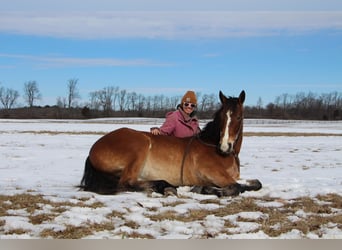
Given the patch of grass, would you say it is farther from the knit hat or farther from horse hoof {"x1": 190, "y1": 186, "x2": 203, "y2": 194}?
the knit hat

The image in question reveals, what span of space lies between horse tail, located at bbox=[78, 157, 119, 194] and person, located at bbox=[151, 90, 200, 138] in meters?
1.24

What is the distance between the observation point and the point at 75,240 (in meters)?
3.74

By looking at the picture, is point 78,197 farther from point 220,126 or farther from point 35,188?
point 220,126

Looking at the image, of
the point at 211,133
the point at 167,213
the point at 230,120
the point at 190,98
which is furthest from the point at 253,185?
the point at 167,213

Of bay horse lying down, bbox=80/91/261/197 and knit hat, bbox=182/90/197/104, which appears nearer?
bay horse lying down, bbox=80/91/261/197

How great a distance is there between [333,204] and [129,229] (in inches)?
118

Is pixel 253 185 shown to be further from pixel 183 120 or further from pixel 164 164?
pixel 183 120

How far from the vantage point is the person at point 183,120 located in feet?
23.6

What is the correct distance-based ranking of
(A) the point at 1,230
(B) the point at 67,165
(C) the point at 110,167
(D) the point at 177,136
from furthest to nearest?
1. (B) the point at 67,165
2. (D) the point at 177,136
3. (C) the point at 110,167
4. (A) the point at 1,230

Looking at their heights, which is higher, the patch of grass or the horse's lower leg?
the horse's lower leg

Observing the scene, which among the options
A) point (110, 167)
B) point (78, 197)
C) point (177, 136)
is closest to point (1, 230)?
point (78, 197)

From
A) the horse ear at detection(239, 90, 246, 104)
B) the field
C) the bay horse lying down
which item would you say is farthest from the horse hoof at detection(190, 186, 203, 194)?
the horse ear at detection(239, 90, 246, 104)

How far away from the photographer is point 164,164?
6.59 meters

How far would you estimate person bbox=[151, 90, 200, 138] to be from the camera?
7.19 metres
